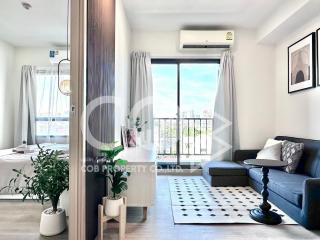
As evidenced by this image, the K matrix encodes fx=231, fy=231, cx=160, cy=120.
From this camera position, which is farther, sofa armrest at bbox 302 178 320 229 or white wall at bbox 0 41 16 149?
white wall at bbox 0 41 16 149

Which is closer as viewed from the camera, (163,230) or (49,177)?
(49,177)

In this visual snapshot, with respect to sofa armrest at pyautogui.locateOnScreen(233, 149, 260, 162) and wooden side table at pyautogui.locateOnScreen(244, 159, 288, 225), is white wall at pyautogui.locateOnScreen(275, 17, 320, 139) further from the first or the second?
wooden side table at pyautogui.locateOnScreen(244, 159, 288, 225)

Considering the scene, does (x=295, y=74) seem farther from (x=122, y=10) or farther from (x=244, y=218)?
(x=122, y=10)

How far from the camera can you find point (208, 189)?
11.3 feet

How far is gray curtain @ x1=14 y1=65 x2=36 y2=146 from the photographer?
484 centimetres

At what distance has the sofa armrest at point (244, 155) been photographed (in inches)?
159

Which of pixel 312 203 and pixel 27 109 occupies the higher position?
pixel 27 109

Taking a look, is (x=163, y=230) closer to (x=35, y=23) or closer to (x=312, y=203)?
(x=312, y=203)

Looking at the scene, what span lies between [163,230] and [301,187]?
59.7 inches

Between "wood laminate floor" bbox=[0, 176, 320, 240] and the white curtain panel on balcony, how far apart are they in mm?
1937

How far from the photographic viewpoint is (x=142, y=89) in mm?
4277

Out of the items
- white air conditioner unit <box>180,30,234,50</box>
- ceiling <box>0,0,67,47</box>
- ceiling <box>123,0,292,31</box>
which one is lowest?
white air conditioner unit <box>180,30,234,50</box>

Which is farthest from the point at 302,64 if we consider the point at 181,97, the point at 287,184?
the point at 181,97

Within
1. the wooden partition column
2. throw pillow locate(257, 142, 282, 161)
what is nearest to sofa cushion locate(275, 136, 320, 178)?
throw pillow locate(257, 142, 282, 161)
